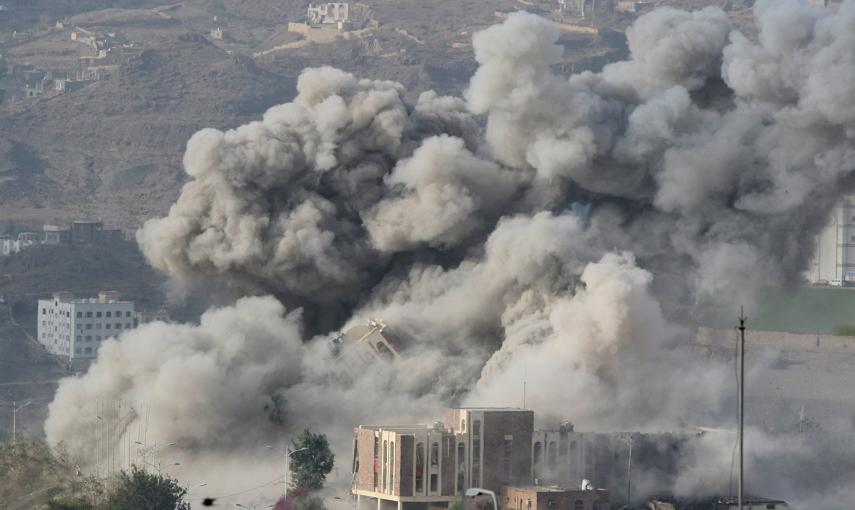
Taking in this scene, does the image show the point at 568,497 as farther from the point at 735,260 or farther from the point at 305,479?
the point at 735,260

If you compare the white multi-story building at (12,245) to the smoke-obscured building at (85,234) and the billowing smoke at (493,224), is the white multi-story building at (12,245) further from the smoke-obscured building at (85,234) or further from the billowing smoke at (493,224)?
the billowing smoke at (493,224)

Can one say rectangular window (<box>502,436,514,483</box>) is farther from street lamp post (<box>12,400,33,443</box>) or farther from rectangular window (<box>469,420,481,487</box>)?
street lamp post (<box>12,400,33,443</box>)

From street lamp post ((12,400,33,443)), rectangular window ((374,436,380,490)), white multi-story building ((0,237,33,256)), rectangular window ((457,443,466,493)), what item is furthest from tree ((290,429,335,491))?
white multi-story building ((0,237,33,256))

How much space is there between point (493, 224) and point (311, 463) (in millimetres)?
13055

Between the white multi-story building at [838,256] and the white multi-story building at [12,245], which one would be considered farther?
the white multi-story building at [12,245]

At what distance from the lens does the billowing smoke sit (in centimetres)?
7788

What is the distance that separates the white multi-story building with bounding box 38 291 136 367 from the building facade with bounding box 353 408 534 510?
48032 millimetres

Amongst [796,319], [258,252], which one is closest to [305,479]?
[258,252]

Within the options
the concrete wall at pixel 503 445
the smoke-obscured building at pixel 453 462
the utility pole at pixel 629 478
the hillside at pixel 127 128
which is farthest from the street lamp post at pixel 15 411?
the hillside at pixel 127 128

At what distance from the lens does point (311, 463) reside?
72.6 metres

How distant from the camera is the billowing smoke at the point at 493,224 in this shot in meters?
77.9

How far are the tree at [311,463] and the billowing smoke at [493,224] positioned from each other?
115 inches

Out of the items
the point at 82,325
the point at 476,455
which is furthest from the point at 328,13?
the point at 476,455

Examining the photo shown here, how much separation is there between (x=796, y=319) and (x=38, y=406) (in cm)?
2828
